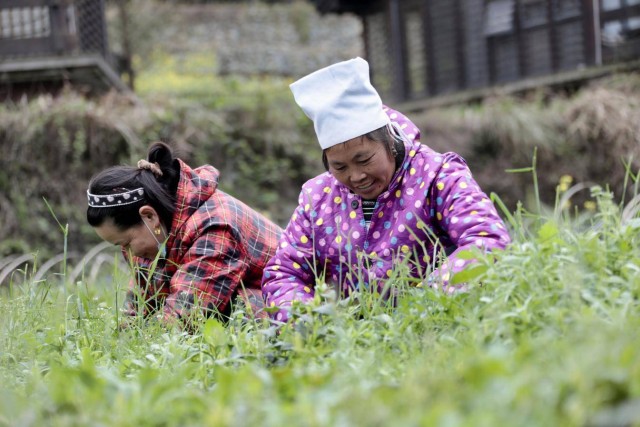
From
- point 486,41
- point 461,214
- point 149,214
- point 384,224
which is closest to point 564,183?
point 384,224

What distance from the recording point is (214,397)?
1.75 m

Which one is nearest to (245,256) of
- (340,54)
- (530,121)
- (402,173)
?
Answer: (402,173)

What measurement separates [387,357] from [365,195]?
4.26 feet

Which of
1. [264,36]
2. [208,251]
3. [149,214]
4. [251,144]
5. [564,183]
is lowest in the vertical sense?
[564,183]

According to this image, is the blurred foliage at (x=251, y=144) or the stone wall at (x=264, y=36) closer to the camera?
the blurred foliage at (x=251, y=144)

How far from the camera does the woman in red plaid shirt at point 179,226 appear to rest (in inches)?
149

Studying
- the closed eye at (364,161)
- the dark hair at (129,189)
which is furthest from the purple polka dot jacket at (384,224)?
the dark hair at (129,189)

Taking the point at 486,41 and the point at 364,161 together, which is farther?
the point at 486,41

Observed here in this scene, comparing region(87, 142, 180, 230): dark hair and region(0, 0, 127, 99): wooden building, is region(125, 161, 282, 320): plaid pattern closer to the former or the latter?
region(87, 142, 180, 230): dark hair

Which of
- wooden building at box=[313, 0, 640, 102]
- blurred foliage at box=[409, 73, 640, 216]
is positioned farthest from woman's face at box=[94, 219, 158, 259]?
wooden building at box=[313, 0, 640, 102]

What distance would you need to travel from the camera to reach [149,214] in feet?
13.0

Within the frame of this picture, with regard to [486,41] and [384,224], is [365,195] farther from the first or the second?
[486,41]

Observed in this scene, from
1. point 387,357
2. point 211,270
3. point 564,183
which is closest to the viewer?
point 387,357

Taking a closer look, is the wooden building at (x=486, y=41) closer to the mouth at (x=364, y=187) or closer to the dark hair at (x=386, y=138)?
the dark hair at (x=386, y=138)
